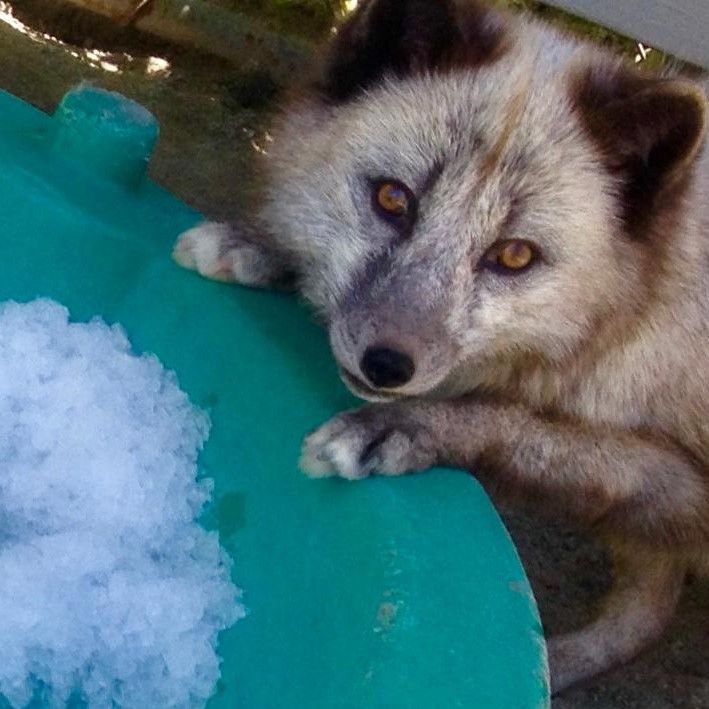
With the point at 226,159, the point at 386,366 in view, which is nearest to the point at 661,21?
the point at 226,159

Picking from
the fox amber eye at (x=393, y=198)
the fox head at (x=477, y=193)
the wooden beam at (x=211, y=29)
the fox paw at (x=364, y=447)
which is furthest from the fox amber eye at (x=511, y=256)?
the wooden beam at (x=211, y=29)

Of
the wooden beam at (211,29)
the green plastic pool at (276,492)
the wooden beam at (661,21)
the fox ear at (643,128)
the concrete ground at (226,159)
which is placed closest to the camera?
the green plastic pool at (276,492)

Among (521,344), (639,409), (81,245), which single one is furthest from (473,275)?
(81,245)

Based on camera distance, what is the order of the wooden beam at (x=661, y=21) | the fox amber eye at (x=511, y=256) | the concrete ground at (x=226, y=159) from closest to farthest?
the fox amber eye at (x=511, y=256)
the concrete ground at (x=226, y=159)
the wooden beam at (x=661, y=21)

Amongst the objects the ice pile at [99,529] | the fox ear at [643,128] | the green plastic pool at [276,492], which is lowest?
the ice pile at [99,529]

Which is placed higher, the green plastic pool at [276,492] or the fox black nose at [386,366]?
the fox black nose at [386,366]

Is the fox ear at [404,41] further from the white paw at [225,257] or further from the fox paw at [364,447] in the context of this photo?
the fox paw at [364,447]

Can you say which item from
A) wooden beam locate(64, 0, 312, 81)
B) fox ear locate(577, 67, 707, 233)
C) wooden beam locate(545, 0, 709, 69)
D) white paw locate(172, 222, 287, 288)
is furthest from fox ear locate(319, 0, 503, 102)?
wooden beam locate(64, 0, 312, 81)
